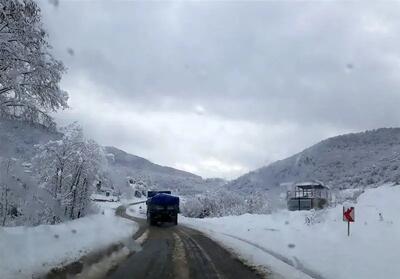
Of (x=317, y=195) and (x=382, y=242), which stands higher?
(x=317, y=195)

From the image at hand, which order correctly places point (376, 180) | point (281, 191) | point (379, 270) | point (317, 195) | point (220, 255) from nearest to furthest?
point (379, 270)
point (220, 255)
point (317, 195)
point (281, 191)
point (376, 180)

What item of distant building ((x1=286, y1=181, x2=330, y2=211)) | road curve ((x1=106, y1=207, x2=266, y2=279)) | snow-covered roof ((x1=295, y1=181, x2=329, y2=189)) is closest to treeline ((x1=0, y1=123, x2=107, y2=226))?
road curve ((x1=106, y1=207, x2=266, y2=279))

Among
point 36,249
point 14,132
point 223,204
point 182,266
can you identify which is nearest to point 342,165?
point 223,204

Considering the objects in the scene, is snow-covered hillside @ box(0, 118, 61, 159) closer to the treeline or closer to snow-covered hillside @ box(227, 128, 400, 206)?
the treeline

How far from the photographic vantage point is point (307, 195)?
6494cm

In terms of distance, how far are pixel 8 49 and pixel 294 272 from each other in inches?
393

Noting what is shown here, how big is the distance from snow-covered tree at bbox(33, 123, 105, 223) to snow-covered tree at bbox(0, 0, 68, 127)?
27043 mm

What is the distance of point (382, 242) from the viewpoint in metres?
16.4

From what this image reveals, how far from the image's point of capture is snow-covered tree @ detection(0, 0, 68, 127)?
13656mm

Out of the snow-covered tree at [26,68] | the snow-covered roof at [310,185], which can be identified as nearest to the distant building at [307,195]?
the snow-covered roof at [310,185]

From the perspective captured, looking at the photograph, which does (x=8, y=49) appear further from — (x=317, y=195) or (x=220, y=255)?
(x=317, y=195)

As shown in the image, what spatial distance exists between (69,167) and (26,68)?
100 ft

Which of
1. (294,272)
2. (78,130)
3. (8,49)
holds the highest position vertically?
(78,130)

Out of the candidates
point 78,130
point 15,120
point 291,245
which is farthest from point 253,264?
point 78,130
